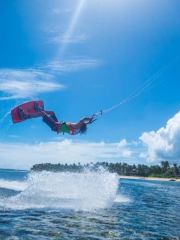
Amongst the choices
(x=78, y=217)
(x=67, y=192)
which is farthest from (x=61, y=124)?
(x=67, y=192)

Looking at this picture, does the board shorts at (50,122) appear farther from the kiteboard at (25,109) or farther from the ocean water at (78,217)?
the ocean water at (78,217)

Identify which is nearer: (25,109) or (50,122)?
(50,122)

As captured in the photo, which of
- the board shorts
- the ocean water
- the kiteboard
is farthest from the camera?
the kiteboard

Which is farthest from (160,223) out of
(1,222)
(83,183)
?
(83,183)

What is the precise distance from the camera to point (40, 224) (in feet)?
31.5

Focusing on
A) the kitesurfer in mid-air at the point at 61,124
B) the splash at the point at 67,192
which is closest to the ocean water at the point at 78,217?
the splash at the point at 67,192

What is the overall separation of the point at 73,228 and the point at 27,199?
6.54 m

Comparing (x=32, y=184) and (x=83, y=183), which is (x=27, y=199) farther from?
(x=83, y=183)

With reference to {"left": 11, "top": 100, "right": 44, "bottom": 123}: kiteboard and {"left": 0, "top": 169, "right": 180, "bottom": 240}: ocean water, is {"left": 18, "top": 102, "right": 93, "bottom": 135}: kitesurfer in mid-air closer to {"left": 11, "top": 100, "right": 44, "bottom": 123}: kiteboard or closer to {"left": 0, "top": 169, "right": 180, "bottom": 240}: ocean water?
{"left": 11, "top": 100, "right": 44, "bottom": 123}: kiteboard

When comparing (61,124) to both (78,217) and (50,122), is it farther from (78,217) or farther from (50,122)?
(78,217)

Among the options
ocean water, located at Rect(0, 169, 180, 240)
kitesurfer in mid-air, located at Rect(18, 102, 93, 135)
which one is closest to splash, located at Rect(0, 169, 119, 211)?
ocean water, located at Rect(0, 169, 180, 240)

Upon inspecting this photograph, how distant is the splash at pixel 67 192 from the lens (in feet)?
45.2

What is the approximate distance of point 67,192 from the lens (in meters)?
18.8

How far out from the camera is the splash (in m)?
13.8
